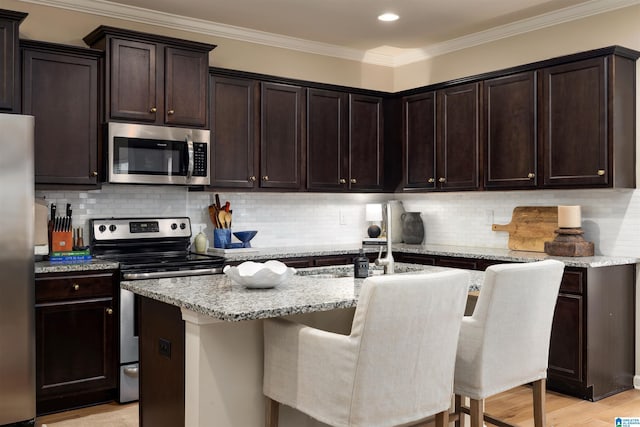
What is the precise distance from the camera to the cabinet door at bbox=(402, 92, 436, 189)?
17.8 ft

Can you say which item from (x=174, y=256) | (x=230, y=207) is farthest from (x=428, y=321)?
(x=230, y=207)

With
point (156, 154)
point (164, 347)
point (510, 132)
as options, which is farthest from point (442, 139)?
point (164, 347)

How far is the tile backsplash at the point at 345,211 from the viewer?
440 centimetres

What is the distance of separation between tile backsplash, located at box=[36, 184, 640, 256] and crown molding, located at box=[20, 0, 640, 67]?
1.31 meters

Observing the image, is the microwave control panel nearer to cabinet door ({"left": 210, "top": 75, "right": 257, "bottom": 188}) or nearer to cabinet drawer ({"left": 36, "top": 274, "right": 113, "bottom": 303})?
cabinet door ({"left": 210, "top": 75, "right": 257, "bottom": 188})

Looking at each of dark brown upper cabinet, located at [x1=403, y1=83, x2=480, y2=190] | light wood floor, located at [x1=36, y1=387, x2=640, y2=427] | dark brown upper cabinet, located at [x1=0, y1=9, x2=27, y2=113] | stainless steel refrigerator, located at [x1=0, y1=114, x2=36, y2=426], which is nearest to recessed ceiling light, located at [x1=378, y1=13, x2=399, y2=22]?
→ dark brown upper cabinet, located at [x1=403, y1=83, x2=480, y2=190]

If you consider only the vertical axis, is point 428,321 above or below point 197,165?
below

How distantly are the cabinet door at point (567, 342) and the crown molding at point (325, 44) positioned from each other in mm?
2153

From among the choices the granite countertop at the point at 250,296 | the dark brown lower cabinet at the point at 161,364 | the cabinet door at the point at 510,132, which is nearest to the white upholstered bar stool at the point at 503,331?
the granite countertop at the point at 250,296

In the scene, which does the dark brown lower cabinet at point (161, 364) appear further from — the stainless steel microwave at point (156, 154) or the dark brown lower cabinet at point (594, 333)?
the dark brown lower cabinet at point (594, 333)

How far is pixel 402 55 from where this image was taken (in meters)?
6.14

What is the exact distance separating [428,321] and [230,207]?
3211 mm

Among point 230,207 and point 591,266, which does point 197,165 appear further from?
point 591,266

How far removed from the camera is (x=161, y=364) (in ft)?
8.45
